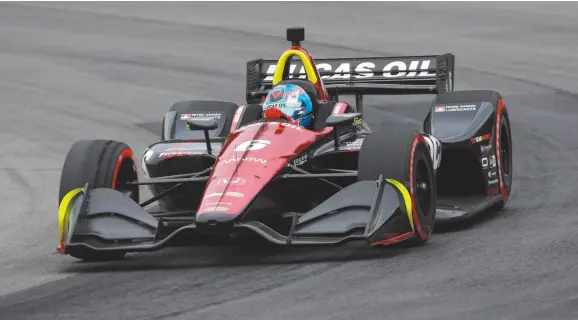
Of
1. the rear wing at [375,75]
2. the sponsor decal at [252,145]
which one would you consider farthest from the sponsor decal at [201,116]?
the sponsor decal at [252,145]

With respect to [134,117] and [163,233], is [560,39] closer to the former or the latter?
[134,117]

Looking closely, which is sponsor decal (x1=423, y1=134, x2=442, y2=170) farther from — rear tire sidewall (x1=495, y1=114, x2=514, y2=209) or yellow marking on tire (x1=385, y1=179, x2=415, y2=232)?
yellow marking on tire (x1=385, y1=179, x2=415, y2=232)

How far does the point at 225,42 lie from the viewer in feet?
78.0

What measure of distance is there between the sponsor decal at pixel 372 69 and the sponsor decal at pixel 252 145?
10.5ft

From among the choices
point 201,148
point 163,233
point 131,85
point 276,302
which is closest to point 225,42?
point 131,85

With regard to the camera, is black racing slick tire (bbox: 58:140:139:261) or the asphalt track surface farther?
black racing slick tire (bbox: 58:140:139:261)

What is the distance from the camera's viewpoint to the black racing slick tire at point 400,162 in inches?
392

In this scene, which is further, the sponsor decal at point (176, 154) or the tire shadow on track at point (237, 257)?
the sponsor decal at point (176, 154)

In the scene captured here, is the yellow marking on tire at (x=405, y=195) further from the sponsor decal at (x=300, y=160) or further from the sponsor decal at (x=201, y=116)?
the sponsor decal at (x=201, y=116)

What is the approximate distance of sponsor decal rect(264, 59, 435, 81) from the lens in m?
13.4

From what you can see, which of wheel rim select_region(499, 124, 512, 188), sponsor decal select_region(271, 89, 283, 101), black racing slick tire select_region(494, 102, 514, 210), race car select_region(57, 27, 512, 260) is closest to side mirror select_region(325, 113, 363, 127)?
race car select_region(57, 27, 512, 260)

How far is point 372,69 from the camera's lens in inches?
533

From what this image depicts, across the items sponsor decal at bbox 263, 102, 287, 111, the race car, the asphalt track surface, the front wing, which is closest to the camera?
the asphalt track surface

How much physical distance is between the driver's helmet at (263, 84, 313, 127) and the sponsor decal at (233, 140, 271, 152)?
0.94 metres
